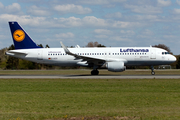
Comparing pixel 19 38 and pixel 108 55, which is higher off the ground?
pixel 19 38

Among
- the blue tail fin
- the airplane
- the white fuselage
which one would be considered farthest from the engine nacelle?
the blue tail fin

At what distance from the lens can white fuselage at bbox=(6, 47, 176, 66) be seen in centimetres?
3525

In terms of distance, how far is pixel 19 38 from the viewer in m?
38.7

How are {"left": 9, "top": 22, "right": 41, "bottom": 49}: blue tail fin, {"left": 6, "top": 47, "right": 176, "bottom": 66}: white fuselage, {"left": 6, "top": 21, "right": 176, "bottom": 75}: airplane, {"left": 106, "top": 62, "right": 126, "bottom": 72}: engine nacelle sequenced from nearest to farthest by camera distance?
{"left": 106, "top": 62, "right": 126, "bottom": 72}: engine nacelle < {"left": 6, "top": 21, "right": 176, "bottom": 75}: airplane < {"left": 6, "top": 47, "right": 176, "bottom": 66}: white fuselage < {"left": 9, "top": 22, "right": 41, "bottom": 49}: blue tail fin

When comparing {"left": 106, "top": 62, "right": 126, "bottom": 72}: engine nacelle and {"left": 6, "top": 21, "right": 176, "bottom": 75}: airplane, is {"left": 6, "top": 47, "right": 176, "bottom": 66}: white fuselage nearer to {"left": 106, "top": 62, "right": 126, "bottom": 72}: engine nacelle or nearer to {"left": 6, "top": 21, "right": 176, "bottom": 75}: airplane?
{"left": 6, "top": 21, "right": 176, "bottom": 75}: airplane

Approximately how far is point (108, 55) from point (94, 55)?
2.16 metres

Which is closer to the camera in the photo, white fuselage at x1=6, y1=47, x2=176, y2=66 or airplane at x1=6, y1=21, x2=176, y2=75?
airplane at x1=6, y1=21, x2=176, y2=75

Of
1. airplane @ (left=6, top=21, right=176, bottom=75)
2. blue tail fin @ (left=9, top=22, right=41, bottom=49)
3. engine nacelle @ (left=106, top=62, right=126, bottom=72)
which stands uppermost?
blue tail fin @ (left=9, top=22, right=41, bottom=49)

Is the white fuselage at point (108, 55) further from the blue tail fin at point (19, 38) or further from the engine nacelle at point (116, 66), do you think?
the engine nacelle at point (116, 66)

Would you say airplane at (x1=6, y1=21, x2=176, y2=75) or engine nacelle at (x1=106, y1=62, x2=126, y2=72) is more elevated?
airplane at (x1=6, y1=21, x2=176, y2=75)

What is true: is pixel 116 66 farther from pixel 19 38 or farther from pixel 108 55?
pixel 19 38

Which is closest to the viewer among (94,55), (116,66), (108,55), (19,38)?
(116,66)

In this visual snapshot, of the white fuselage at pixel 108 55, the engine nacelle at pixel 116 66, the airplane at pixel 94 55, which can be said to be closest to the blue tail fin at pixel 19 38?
the airplane at pixel 94 55

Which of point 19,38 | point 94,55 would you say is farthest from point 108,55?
point 19,38
